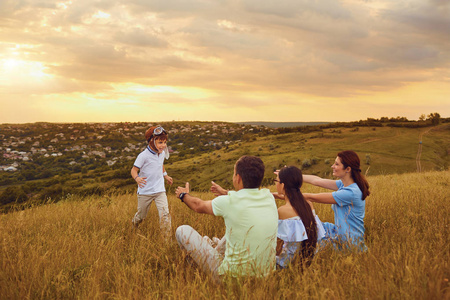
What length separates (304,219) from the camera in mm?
3412

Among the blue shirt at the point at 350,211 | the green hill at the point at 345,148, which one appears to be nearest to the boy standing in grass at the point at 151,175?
the blue shirt at the point at 350,211

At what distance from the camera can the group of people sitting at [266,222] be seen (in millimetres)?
2969

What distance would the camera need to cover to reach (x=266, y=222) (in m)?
2.99

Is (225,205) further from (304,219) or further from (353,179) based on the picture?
(353,179)

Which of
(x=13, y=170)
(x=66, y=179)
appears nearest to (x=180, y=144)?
(x=66, y=179)

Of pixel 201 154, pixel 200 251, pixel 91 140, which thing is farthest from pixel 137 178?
pixel 91 140

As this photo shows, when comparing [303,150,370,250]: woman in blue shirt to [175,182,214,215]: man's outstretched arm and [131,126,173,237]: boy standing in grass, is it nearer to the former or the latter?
[175,182,214,215]: man's outstretched arm

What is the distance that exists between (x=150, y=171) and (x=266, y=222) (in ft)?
10.7

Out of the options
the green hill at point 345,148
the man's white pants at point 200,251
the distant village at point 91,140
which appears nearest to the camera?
the man's white pants at point 200,251

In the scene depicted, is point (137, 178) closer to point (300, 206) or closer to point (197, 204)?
point (197, 204)

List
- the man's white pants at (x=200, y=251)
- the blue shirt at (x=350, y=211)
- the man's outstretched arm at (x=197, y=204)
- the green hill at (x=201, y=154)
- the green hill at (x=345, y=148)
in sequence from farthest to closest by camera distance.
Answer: the green hill at (x=201, y=154)
the green hill at (x=345, y=148)
the blue shirt at (x=350, y=211)
the man's white pants at (x=200, y=251)
the man's outstretched arm at (x=197, y=204)

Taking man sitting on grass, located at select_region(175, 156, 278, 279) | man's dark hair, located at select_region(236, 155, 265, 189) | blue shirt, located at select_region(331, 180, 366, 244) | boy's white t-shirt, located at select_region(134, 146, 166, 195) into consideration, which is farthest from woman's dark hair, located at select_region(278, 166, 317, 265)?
boy's white t-shirt, located at select_region(134, 146, 166, 195)

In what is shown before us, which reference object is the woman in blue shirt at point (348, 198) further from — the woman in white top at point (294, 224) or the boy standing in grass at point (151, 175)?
the boy standing in grass at point (151, 175)

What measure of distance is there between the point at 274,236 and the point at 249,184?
66 cm
